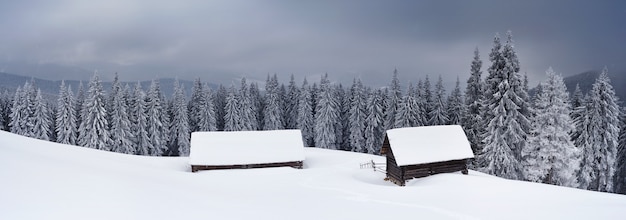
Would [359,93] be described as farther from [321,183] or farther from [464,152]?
[321,183]

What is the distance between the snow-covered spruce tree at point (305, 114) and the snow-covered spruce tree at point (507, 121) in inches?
1611

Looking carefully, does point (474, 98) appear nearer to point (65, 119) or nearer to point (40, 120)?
point (65, 119)

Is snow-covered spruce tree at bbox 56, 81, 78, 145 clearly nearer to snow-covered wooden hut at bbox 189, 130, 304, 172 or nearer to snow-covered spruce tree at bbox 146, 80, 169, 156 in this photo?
snow-covered spruce tree at bbox 146, 80, 169, 156

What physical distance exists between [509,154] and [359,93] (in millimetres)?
35760

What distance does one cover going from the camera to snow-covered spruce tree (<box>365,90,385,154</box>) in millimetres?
66125

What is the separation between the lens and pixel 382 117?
221 ft

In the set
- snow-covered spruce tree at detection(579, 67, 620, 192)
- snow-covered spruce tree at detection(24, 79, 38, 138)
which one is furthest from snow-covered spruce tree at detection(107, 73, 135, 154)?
snow-covered spruce tree at detection(579, 67, 620, 192)

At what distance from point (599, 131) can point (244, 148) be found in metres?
41.4

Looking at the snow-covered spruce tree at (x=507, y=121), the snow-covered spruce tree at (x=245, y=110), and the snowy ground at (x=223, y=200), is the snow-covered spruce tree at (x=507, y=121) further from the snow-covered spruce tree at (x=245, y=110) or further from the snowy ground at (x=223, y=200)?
the snow-covered spruce tree at (x=245, y=110)

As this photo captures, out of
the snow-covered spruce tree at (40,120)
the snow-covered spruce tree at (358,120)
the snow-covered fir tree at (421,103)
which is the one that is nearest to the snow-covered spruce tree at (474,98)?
the snow-covered fir tree at (421,103)

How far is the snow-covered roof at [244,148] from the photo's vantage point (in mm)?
39375

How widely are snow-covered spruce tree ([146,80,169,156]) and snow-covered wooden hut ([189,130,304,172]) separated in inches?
1002

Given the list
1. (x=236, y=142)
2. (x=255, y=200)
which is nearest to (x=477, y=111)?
(x=236, y=142)

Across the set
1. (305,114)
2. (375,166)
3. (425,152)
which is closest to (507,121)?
(425,152)
